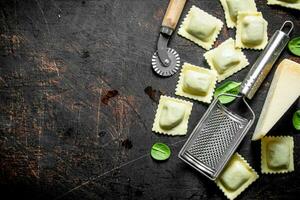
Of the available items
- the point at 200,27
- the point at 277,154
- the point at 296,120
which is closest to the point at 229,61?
the point at 200,27

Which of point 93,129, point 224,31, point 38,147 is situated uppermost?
point 224,31

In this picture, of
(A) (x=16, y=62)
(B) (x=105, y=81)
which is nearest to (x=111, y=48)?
(B) (x=105, y=81)

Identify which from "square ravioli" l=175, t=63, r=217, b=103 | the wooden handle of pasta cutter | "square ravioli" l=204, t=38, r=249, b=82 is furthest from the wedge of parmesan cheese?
the wooden handle of pasta cutter

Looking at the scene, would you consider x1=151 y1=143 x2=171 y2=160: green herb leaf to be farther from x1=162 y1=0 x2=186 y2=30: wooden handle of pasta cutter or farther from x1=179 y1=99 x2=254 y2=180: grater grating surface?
x1=162 y1=0 x2=186 y2=30: wooden handle of pasta cutter

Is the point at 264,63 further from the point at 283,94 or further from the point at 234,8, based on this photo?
the point at 234,8

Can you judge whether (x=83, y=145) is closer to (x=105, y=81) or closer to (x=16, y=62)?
(x=105, y=81)

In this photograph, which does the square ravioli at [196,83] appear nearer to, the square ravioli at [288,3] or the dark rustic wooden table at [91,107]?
the dark rustic wooden table at [91,107]
